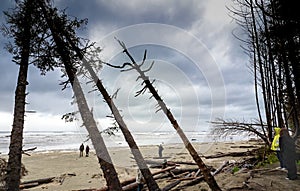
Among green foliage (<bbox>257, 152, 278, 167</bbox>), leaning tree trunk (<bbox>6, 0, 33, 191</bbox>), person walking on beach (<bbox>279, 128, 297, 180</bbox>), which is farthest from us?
green foliage (<bbox>257, 152, 278, 167</bbox>)

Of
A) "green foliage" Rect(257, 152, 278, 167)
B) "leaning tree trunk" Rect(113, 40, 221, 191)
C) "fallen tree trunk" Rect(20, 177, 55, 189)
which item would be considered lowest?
"fallen tree trunk" Rect(20, 177, 55, 189)

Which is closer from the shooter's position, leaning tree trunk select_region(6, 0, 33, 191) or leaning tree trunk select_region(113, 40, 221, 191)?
leaning tree trunk select_region(6, 0, 33, 191)

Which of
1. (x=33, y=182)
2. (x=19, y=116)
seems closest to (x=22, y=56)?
(x=19, y=116)

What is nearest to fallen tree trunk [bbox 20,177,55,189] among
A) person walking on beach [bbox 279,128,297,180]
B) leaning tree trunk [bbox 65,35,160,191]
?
leaning tree trunk [bbox 65,35,160,191]

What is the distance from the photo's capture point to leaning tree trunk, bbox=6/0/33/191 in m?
9.25

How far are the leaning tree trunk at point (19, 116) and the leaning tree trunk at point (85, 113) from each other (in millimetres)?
919

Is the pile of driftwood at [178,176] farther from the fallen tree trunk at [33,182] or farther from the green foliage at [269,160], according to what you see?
the green foliage at [269,160]

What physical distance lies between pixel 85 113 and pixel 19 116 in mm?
2355

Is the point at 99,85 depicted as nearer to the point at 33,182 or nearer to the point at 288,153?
the point at 288,153

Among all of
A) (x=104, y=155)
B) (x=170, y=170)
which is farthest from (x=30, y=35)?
(x=170, y=170)

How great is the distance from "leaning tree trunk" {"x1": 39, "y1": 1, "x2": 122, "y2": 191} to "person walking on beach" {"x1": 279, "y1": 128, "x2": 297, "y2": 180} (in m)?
6.38

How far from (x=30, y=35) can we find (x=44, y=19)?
87cm

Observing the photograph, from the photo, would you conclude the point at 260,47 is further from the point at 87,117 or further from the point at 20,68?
the point at 20,68

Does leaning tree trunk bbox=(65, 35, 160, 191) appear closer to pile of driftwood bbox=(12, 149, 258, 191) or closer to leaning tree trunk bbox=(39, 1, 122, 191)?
leaning tree trunk bbox=(39, 1, 122, 191)
